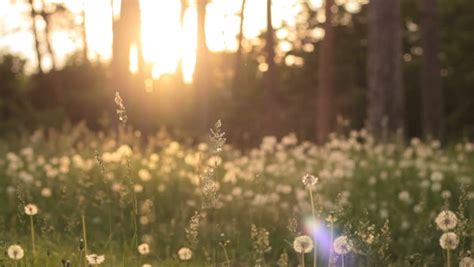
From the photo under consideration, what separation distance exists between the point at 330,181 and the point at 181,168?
86.7 inches

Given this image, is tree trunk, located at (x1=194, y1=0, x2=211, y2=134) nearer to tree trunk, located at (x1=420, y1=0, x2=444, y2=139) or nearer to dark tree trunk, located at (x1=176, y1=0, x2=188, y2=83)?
dark tree trunk, located at (x1=176, y1=0, x2=188, y2=83)

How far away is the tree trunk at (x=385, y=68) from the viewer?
13227mm

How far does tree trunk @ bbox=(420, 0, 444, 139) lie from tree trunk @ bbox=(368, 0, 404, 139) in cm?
431

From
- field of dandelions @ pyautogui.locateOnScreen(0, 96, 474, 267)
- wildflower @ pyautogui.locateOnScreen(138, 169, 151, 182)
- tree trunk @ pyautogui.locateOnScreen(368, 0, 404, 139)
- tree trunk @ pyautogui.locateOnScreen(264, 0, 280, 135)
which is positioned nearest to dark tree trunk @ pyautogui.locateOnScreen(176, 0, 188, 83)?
tree trunk @ pyautogui.locateOnScreen(264, 0, 280, 135)

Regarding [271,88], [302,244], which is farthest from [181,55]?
[302,244]

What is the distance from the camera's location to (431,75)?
1855 cm

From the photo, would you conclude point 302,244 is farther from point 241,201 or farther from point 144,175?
point 144,175

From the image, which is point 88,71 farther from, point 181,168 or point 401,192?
point 401,192

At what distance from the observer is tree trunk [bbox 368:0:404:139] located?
13.2 meters

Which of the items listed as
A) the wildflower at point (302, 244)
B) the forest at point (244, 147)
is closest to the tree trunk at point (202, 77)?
the forest at point (244, 147)

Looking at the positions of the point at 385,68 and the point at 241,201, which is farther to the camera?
the point at 385,68

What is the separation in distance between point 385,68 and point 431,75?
5502 millimetres

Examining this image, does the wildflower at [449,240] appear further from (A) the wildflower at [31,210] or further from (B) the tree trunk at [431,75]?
(B) the tree trunk at [431,75]

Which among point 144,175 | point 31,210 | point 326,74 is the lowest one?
point 31,210
